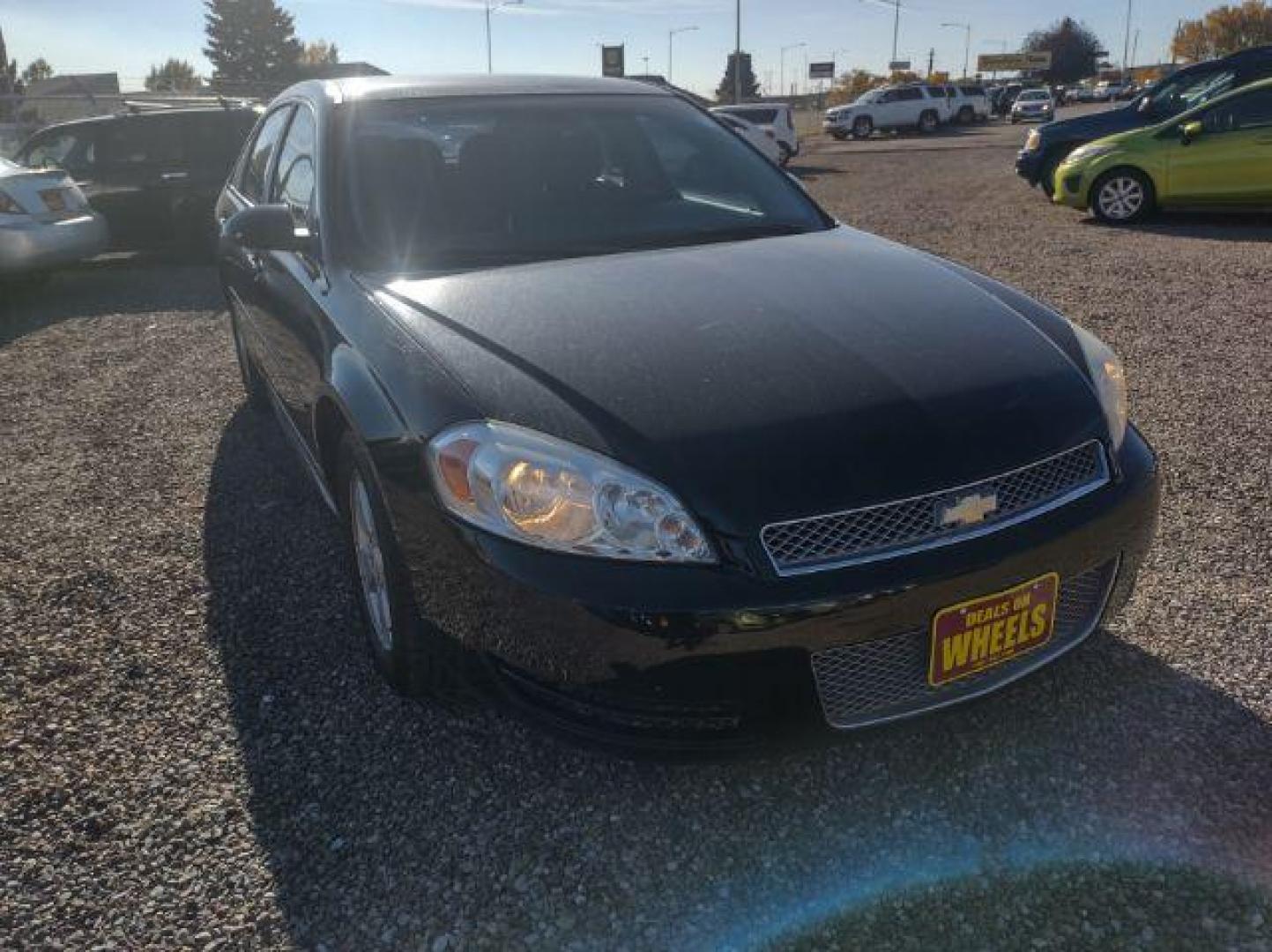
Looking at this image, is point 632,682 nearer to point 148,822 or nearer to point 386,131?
point 148,822

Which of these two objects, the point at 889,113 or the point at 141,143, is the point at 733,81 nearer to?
the point at 889,113

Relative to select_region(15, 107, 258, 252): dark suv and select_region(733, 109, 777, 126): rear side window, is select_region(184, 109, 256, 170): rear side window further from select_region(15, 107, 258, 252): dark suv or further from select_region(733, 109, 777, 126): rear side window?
select_region(733, 109, 777, 126): rear side window

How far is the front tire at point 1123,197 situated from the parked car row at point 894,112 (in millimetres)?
27009

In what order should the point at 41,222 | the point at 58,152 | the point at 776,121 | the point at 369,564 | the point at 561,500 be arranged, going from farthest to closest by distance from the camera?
the point at 776,121, the point at 58,152, the point at 41,222, the point at 369,564, the point at 561,500

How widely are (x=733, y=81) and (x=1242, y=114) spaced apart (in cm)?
3792

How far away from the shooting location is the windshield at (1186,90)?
11.5 m

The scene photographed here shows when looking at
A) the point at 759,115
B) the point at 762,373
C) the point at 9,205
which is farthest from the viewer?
the point at 759,115

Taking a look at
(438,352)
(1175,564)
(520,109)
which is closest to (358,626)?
(438,352)

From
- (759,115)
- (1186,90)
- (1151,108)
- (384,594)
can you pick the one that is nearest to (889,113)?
(759,115)

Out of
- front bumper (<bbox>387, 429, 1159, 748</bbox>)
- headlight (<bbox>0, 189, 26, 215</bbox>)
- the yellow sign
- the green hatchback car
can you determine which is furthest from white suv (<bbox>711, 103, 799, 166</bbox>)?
the yellow sign

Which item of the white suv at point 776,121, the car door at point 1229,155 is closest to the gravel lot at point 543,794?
the car door at point 1229,155

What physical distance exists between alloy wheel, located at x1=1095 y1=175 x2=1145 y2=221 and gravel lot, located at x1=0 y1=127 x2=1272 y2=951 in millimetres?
7799

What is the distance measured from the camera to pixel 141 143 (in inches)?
388

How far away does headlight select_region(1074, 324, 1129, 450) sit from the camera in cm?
234
